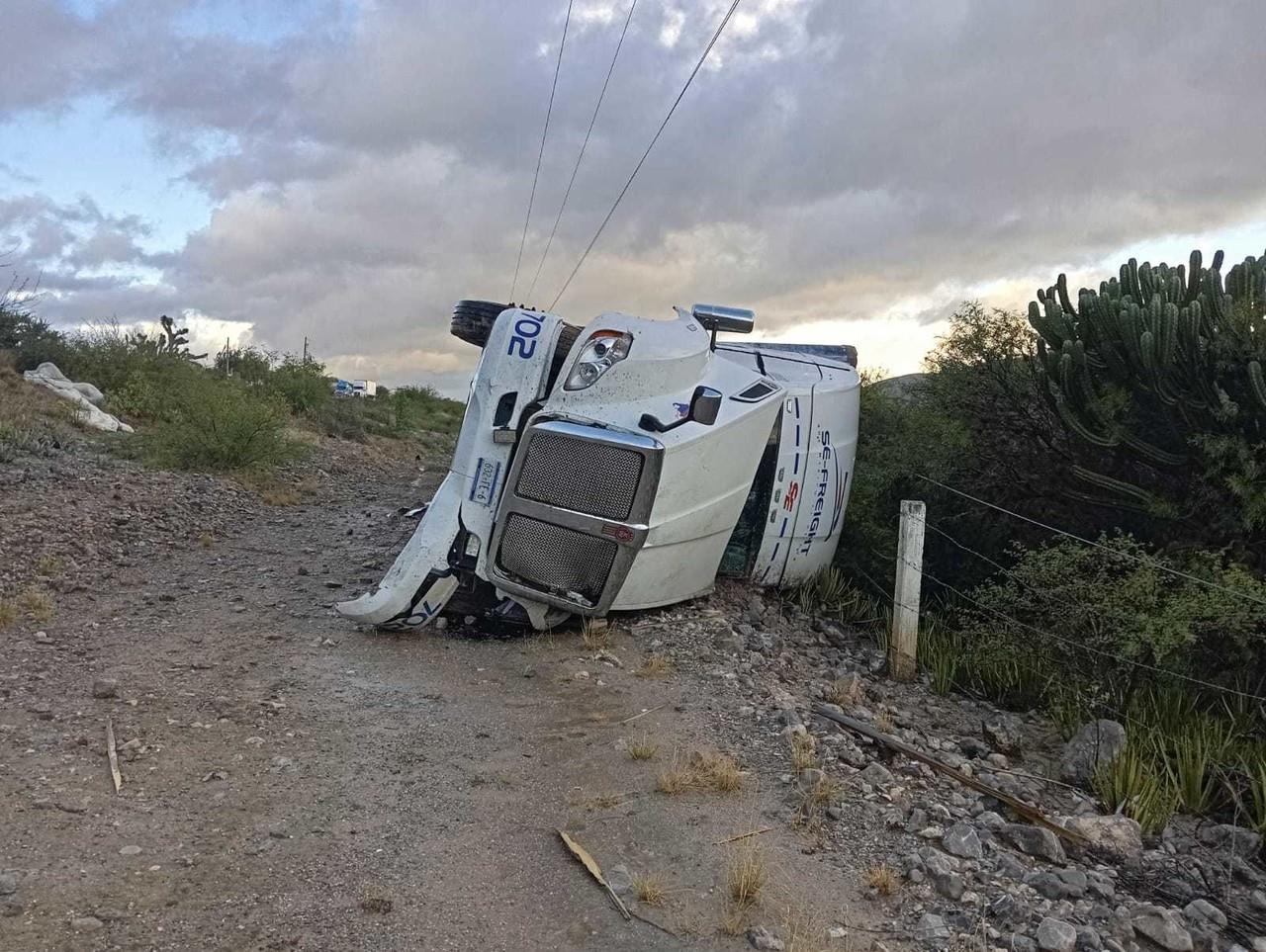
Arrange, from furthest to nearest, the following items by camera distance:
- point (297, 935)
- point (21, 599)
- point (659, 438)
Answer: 1. point (21, 599)
2. point (659, 438)
3. point (297, 935)

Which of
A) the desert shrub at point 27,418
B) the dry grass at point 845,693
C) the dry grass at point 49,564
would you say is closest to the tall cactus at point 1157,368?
the dry grass at point 845,693

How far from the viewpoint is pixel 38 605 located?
6.69 meters

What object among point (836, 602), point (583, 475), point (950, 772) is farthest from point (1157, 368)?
point (583, 475)

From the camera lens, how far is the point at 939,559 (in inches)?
376

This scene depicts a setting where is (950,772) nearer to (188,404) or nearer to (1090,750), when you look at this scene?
(1090,750)

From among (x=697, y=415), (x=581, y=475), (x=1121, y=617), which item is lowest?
(x=1121, y=617)

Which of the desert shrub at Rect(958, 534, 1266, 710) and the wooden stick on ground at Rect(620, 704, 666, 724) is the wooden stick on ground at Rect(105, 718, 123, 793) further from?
the desert shrub at Rect(958, 534, 1266, 710)

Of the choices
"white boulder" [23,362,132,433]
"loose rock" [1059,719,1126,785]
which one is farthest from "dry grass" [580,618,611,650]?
"white boulder" [23,362,132,433]

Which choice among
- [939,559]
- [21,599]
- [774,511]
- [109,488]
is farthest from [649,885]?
[109,488]

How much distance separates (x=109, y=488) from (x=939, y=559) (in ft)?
28.7

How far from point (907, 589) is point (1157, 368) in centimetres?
294

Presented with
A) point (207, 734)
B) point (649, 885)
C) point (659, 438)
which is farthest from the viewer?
point (659, 438)

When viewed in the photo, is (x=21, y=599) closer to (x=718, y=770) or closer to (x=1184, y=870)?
(x=718, y=770)

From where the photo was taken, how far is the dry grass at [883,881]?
370 centimetres
